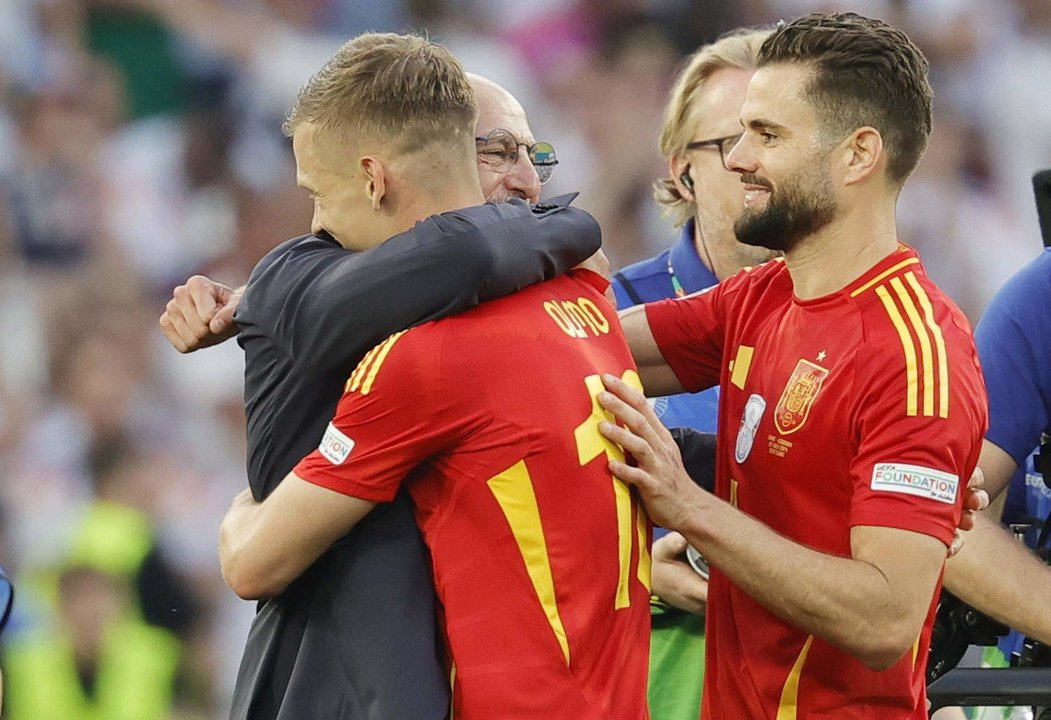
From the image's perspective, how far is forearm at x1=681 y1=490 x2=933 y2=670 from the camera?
85.6 inches

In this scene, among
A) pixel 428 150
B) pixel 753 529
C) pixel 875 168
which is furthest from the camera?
pixel 875 168

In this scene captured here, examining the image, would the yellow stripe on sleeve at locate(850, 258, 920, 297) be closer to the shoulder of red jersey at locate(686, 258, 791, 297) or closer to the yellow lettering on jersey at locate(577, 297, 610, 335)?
the shoulder of red jersey at locate(686, 258, 791, 297)

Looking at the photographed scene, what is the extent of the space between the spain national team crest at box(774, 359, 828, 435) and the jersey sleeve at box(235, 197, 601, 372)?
0.50 metres

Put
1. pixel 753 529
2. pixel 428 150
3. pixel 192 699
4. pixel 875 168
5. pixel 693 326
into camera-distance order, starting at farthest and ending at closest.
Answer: pixel 192 699 → pixel 693 326 → pixel 875 168 → pixel 753 529 → pixel 428 150

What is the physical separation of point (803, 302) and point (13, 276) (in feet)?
12.1

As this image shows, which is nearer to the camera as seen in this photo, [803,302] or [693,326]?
[803,302]

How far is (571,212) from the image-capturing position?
2.27 meters

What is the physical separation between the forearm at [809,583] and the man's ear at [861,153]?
591mm

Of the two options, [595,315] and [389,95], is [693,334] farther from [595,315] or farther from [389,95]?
[389,95]

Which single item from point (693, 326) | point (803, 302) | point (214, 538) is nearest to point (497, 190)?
point (693, 326)

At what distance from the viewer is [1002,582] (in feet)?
9.23

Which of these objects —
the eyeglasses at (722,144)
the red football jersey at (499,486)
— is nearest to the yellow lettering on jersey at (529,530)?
the red football jersey at (499,486)

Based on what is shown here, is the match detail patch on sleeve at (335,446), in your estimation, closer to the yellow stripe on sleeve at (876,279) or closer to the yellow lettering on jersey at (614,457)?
the yellow lettering on jersey at (614,457)

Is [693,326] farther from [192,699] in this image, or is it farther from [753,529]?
[192,699]
